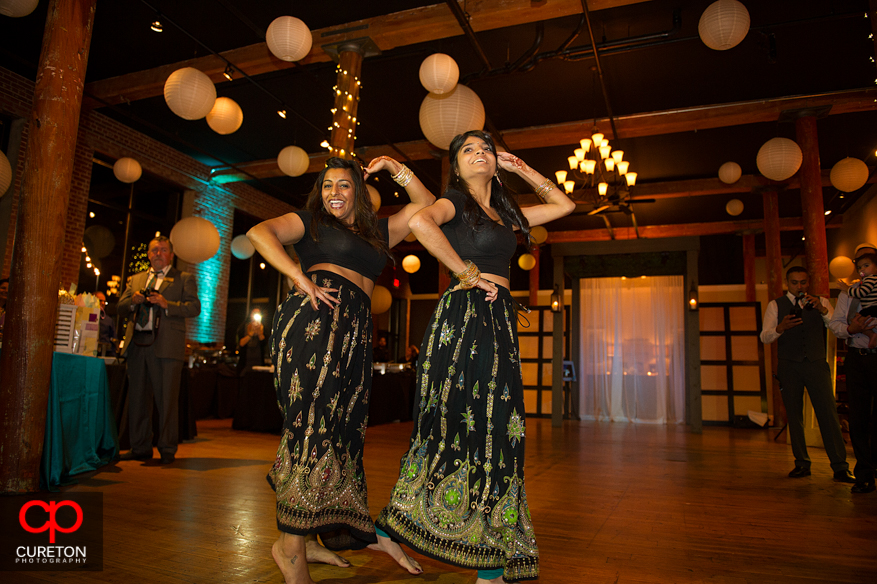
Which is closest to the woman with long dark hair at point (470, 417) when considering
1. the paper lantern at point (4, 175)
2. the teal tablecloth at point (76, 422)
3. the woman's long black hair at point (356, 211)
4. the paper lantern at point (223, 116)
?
the woman's long black hair at point (356, 211)

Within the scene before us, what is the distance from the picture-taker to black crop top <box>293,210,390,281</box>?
194 cm

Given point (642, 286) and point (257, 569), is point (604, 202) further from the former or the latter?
point (257, 569)

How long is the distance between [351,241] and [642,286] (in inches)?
414

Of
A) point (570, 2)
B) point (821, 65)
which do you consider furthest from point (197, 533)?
point (821, 65)

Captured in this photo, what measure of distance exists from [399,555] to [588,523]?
42.6 inches

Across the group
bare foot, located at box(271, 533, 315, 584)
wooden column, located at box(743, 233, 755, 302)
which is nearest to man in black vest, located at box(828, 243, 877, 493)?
bare foot, located at box(271, 533, 315, 584)

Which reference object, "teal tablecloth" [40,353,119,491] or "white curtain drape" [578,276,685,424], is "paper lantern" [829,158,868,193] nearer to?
"white curtain drape" [578,276,685,424]

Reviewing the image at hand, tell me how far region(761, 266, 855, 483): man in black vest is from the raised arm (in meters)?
3.34

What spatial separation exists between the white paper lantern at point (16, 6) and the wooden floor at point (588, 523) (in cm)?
319

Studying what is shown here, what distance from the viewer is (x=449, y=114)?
190 inches

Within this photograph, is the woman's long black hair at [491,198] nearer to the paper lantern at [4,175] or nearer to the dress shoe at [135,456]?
the dress shoe at [135,456]

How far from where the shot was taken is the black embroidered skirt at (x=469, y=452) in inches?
64.3

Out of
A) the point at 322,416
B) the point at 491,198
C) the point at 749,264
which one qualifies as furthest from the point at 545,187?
the point at 749,264

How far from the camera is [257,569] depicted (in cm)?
179
